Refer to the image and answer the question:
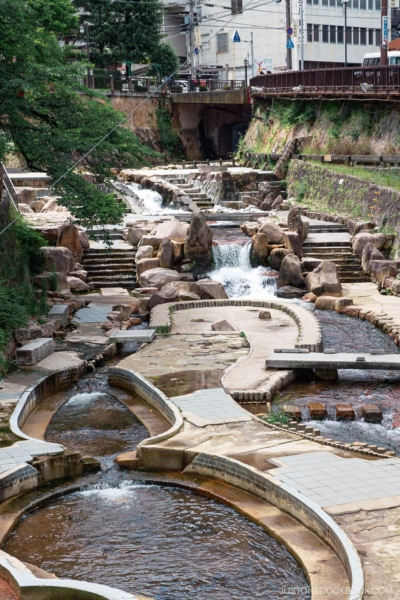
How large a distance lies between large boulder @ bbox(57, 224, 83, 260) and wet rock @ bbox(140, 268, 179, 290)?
239 cm

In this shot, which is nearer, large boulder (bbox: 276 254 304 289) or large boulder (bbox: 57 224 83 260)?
large boulder (bbox: 276 254 304 289)

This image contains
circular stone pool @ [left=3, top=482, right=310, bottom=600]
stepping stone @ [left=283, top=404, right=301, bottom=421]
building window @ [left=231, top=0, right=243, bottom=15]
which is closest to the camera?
circular stone pool @ [left=3, top=482, right=310, bottom=600]

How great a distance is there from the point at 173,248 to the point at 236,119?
103 ft

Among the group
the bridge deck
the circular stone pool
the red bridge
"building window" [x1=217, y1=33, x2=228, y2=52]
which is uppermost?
"building window" [x1=217, y1=33, x2=228, y2=52]

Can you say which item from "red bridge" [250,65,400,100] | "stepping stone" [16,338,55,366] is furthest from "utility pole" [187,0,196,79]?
"stepping stone" [16,338,55,366]

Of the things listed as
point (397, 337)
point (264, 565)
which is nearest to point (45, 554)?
point (264, 565)

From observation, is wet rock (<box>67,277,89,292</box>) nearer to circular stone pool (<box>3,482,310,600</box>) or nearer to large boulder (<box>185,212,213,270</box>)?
large boulder (<box>185,212,213,270</box>)

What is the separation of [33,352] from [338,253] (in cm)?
1257

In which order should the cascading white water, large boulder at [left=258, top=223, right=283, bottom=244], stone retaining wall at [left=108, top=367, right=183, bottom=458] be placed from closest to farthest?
stone retaining wall at [left=108, top=367, right=183, bottom=458], the cascading white water, large boulder at [left=258, top=223, right=283, bottom=244]

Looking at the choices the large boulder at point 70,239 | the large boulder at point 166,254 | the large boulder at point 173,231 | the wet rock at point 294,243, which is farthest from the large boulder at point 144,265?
the wet rock at point 294,243

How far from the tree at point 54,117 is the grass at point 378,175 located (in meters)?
9.62

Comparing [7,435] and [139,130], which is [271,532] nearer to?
[7,435]

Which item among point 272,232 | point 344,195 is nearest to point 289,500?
point 272,232

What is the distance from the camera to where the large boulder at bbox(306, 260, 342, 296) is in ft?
74.9
